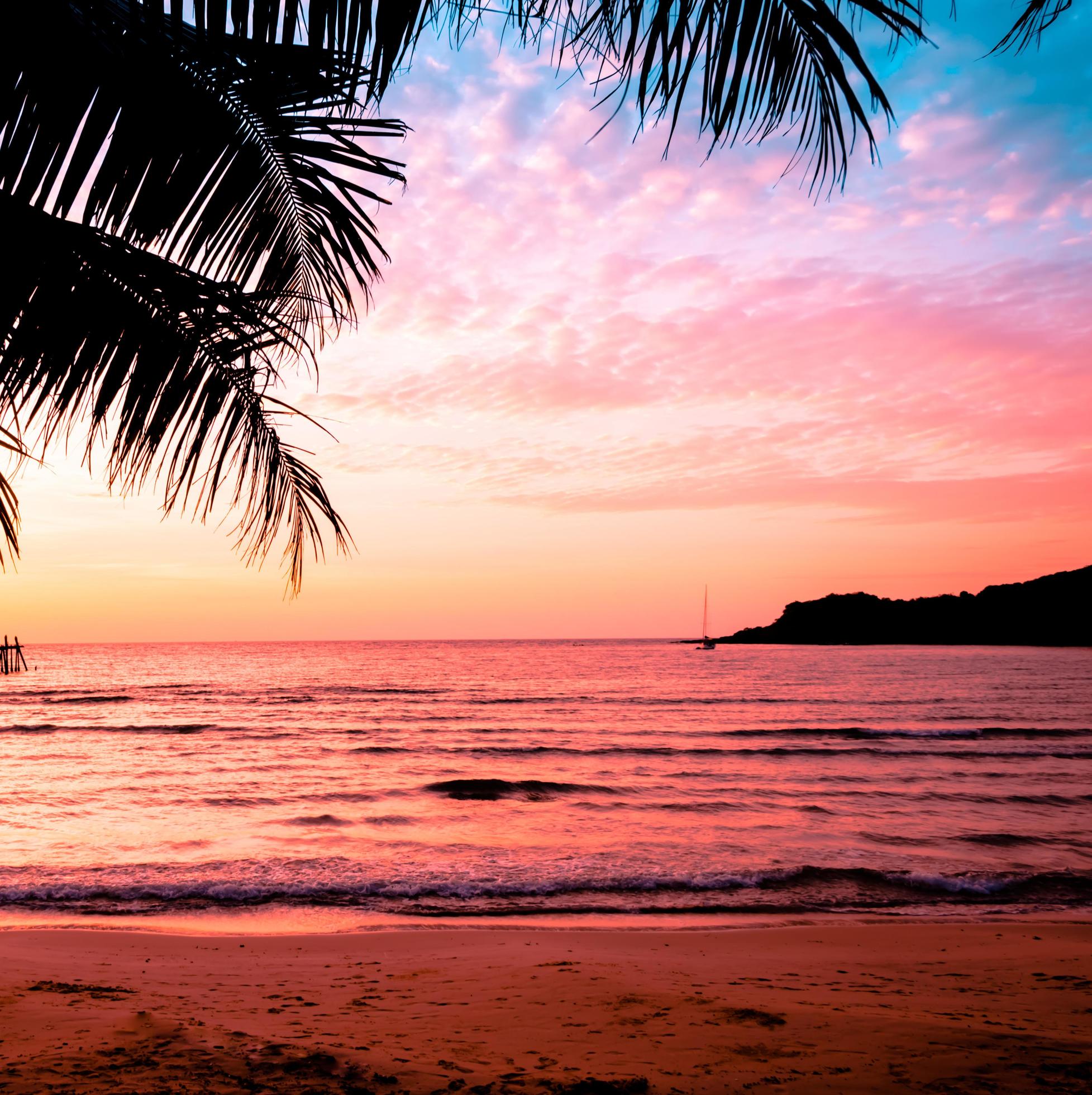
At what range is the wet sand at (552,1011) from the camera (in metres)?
3.88

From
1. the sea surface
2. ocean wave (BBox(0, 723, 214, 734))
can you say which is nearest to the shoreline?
the sea surface

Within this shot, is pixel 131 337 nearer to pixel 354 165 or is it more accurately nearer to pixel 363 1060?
pixel 354 165

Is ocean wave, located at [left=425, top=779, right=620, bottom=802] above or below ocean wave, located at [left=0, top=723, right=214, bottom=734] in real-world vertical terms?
above

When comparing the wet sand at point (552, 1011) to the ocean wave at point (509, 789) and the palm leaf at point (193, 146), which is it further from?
the ocean wave at point (509, 789)

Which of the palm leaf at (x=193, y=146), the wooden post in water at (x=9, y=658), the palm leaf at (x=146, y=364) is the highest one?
the palm leaf at (x=193, y=146)

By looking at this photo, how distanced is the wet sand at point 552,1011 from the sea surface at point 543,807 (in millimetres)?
1125

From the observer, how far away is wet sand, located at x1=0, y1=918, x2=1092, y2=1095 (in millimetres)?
3883

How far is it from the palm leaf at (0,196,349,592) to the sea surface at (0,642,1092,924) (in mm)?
5996

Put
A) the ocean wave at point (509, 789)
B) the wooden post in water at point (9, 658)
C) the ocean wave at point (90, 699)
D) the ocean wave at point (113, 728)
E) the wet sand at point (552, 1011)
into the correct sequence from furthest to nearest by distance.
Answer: the wooden post in water at point (9, 658) → the ocean wave at point (90, 699) → the ocean wave at point (113, 728) → the ocean wave at point (509, 789) → the wet sand at point (552, 1011)

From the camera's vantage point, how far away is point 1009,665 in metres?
57.9

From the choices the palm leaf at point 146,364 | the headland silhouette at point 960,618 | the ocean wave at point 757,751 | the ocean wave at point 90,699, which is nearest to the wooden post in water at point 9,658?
the ocean wave at point 90,699

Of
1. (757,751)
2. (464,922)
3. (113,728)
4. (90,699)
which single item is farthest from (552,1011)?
(90,699)

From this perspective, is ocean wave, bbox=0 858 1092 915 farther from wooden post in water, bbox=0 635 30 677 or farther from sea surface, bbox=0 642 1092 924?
wooden post in water, bbox=0 635 30 677

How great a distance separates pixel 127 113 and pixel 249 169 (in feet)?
1.45
